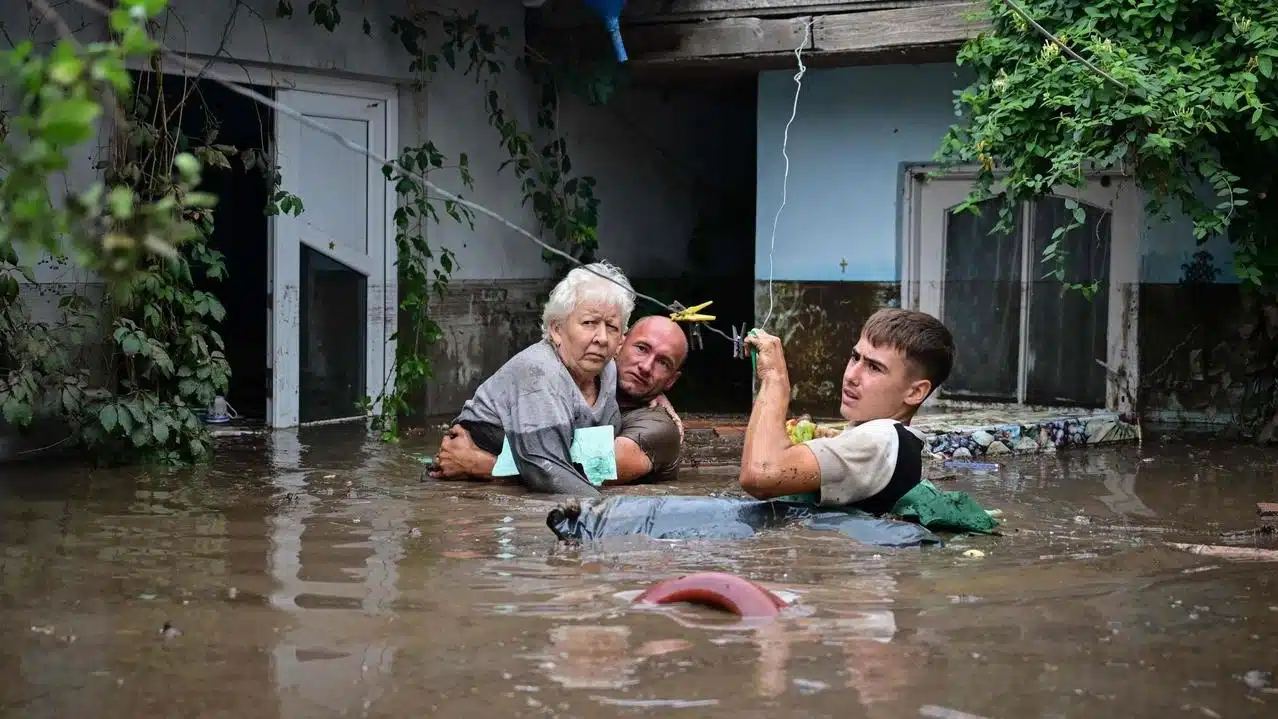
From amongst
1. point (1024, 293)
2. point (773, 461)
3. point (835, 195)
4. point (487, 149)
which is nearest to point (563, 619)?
point (773, 461)

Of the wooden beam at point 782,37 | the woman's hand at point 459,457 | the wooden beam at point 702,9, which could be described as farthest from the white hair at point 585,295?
the wooden beam at point 702,9

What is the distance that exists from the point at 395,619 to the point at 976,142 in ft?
19.5

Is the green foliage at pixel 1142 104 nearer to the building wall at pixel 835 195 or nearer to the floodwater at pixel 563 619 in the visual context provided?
the building wall at pixel 835 195

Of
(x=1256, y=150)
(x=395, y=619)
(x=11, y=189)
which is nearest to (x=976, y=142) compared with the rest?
(x=1256, y=150)

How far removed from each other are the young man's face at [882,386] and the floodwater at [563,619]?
489mm

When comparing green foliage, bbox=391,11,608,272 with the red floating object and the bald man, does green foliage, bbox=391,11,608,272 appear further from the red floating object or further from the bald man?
the red floating object

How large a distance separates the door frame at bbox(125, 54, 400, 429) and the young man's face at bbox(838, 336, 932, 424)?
4.96 metres

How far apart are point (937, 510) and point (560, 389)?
193cm

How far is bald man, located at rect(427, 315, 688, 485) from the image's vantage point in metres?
6.98

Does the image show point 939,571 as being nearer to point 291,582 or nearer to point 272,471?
point 291,582

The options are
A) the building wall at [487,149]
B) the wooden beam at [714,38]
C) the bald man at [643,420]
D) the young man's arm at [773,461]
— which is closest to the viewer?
the young man's arm at [773,461]

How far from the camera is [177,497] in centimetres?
688

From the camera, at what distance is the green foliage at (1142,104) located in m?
8.31

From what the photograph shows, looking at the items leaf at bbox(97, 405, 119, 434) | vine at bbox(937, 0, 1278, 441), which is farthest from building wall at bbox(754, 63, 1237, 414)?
leaf at bbox(97, 405, 119, 434)
